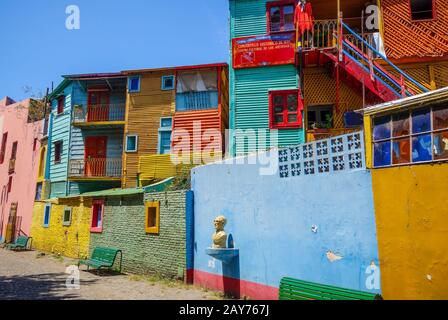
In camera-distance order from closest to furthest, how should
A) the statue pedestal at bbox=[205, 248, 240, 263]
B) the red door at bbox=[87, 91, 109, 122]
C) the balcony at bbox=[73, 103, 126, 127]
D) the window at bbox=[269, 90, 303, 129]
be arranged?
1. the statue pedestal at bbox=[205, 248, 240, 263]
2. the window at bbox=[269, 90, 303, 129]
3. the balcony at bbox=[73, 103, 126, 127]
4. the red door at bbox=[87, 91, 109, 122]

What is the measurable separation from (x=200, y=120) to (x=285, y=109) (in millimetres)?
6057

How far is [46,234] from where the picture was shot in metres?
19.4

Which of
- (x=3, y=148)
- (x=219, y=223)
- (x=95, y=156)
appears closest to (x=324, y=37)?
(x=219, y=223)

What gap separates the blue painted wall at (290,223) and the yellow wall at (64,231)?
7.79 metres

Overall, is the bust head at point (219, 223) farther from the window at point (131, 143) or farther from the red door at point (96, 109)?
the red door at point (96, 109)

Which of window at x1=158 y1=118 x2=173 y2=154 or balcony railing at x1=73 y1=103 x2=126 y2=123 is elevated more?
balcony railing at x1=73 y1=103 x2=126 y2=123

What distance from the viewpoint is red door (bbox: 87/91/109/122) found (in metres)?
21.5

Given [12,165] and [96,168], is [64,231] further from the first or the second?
[12,165]

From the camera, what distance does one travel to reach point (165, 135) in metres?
19.4

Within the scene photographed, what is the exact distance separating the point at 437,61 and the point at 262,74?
6.15 meters

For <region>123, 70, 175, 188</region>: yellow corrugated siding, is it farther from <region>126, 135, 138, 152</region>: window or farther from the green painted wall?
the green painted wall

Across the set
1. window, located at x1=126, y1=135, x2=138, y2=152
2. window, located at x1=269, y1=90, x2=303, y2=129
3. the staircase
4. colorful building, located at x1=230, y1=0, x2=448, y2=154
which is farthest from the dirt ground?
window, located at x1=126, y1=135, x2=138, y2=152

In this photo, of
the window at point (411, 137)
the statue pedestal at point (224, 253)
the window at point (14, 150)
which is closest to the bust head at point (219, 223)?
the statue pedestal at point (224, 253)

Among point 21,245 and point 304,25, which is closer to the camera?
point 304,25
